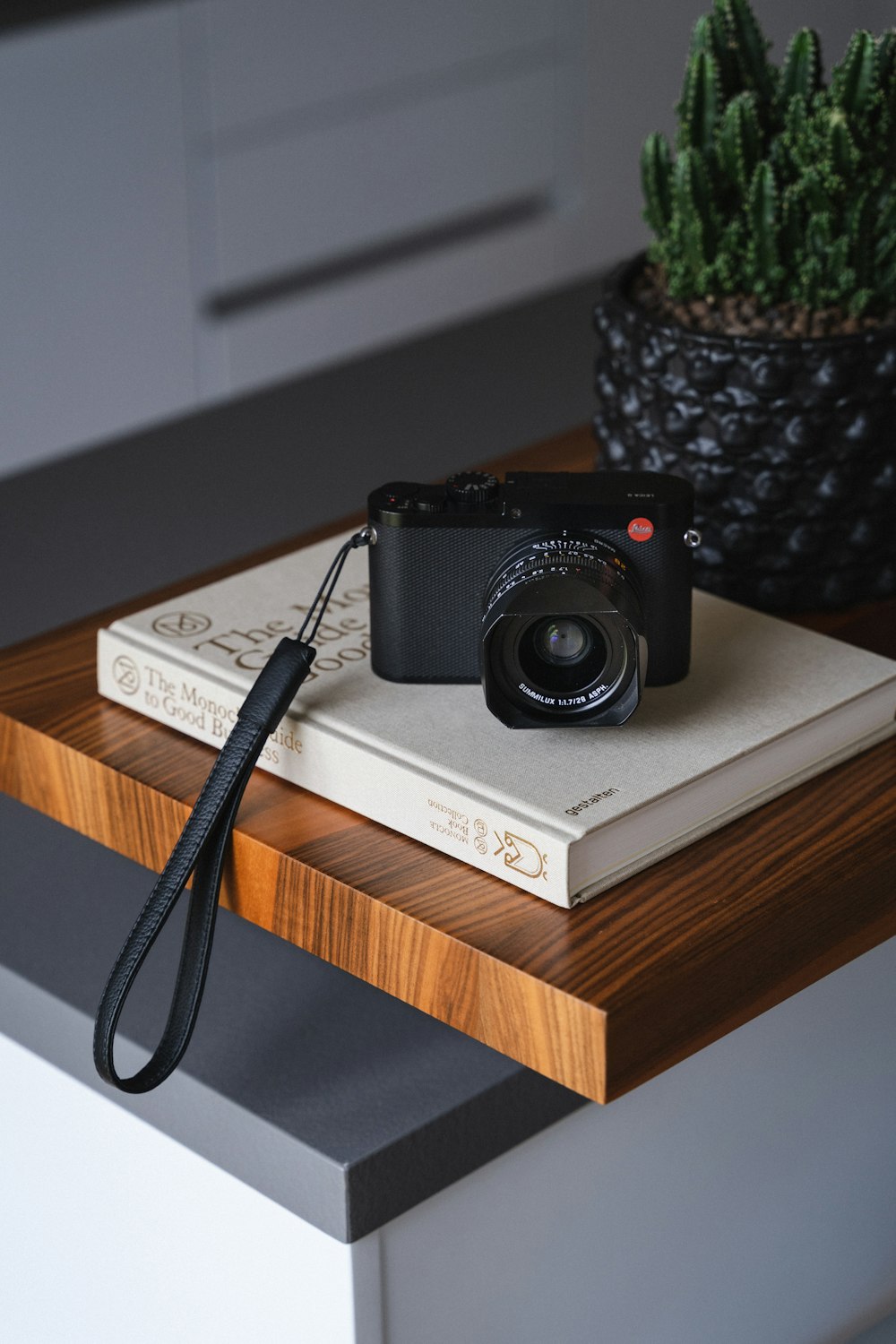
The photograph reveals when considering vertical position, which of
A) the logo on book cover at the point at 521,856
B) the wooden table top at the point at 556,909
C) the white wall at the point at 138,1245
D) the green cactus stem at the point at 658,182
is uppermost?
the green cactus stem at the point at 658,182

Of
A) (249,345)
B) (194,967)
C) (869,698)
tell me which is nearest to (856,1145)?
(869,698)

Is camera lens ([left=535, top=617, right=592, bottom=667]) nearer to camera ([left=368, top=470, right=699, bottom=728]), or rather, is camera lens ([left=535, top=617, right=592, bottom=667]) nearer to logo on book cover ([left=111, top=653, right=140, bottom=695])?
camera ([left=368, top=470, right=699, bottom=728])

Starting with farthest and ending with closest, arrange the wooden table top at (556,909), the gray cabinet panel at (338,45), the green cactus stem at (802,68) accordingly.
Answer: the gray cabinet panel at (338,45) < the green cactus stem at (802,68) < the wooden table top at (556,909)

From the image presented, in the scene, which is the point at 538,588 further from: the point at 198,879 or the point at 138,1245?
the point at 138,1245

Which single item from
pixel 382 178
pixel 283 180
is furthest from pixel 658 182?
pixel 382 178

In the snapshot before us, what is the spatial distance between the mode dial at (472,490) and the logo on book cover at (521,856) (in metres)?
0.15

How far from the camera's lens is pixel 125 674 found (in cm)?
78

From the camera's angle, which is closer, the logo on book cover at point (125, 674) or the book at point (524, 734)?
the book at point (524, 734)

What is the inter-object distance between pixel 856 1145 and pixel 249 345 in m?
1.79

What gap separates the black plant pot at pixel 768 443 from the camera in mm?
808

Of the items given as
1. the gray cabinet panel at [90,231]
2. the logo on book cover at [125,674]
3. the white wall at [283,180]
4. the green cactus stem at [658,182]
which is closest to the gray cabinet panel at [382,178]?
the white wall at [283,180]

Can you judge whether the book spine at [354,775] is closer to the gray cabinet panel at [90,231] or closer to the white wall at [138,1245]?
the white wall at [138,1245]

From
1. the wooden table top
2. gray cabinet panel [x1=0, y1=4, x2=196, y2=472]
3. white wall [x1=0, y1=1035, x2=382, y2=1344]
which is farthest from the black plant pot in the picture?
gray cabinet panel [x1=0, y1=4, x2=196, y2=472]

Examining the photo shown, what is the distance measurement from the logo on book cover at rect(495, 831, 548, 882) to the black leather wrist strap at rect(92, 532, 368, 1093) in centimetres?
11
